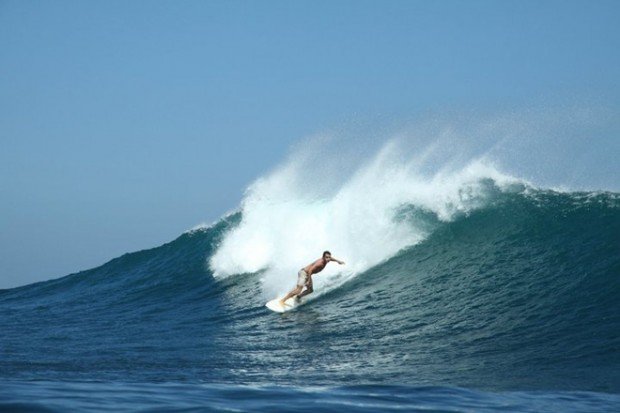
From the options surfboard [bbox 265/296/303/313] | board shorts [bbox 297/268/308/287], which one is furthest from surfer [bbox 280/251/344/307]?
surfboard [bbox 265/296/303/313]

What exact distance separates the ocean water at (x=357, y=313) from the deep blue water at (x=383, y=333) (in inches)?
1.6

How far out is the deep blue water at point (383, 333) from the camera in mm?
6910

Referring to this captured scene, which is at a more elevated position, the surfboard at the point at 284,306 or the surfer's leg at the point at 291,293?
the surfer's leg at the point at 291,293

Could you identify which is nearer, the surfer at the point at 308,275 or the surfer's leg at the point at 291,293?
the surfer's leg at the point at 291,293

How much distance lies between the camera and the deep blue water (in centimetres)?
691

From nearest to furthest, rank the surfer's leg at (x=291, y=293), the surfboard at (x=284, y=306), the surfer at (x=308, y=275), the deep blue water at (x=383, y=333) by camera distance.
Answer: the deep blue water at (x=383, y=333)
the surfboard at (x=284, y=306)
the surfer's leg at (x=291, y=293)
the surfer at (x=308, y=275)

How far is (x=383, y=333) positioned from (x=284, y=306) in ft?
9.30

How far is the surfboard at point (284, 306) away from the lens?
522 inches

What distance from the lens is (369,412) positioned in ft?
19.9

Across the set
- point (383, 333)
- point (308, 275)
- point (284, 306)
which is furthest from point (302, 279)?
point (383, 333)

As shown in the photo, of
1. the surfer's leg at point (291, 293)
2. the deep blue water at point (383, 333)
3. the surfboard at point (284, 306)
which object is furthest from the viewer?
the surfer's leg at point (291, 293)

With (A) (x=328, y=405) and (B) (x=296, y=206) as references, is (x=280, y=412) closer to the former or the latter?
(A) (x=328, y=405)

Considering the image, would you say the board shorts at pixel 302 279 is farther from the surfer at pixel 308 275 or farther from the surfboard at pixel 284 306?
the surfboard at pixel 284 306

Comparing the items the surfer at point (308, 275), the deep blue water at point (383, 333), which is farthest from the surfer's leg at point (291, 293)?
the deep blue water at point (383, 333)
